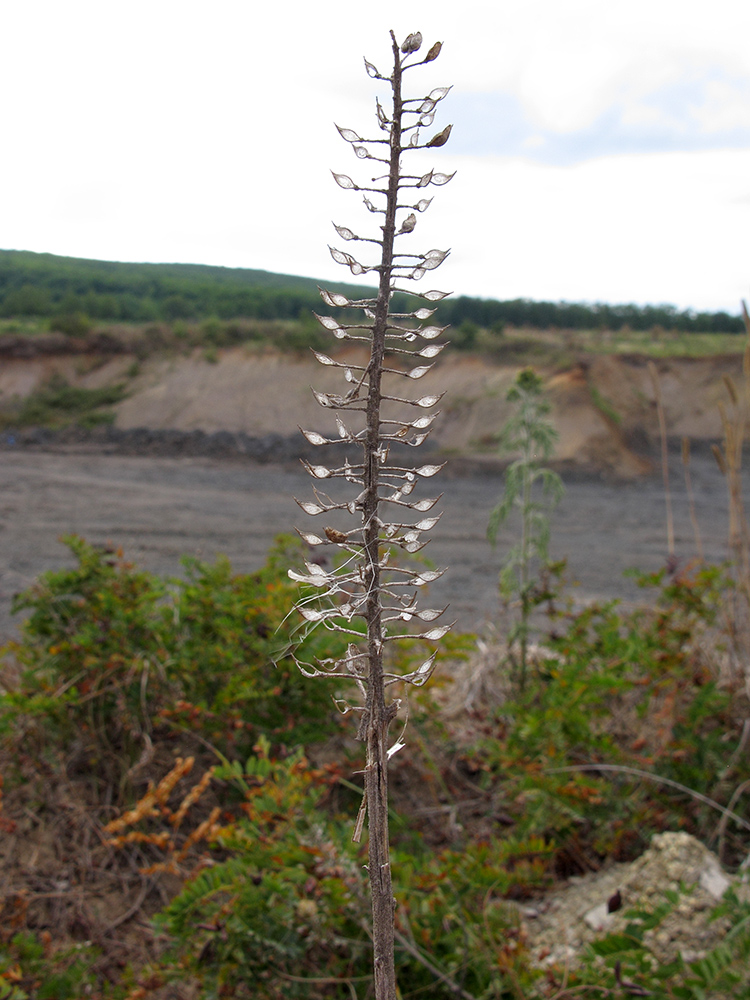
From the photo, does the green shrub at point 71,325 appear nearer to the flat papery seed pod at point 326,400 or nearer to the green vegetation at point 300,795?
the green vegetation at point 300,795

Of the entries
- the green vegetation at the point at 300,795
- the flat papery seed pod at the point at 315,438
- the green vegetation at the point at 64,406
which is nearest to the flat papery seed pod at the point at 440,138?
the flat papery seed pod at the point at 315,438

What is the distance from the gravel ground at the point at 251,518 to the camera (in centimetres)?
1142

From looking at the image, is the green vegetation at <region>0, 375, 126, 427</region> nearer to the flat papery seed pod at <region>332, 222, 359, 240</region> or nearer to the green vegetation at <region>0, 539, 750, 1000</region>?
the green vegetation at <region>0, 539, 750, 1000</region>

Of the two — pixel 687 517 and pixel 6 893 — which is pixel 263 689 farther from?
pixel 687 517

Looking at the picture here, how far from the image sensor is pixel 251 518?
14.7m

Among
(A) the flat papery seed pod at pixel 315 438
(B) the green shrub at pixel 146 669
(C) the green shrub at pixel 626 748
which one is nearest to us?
(A) the flat papery seed pod at pixel 315 438

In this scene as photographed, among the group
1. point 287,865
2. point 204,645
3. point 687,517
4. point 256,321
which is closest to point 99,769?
point 204,645

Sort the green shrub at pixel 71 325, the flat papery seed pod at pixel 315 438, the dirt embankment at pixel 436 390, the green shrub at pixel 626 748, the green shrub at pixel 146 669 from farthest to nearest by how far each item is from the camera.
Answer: the green shrub at pixel 71 325, the dirt embankment at pixel 436 390, the green shrub at pixel 146 669, the green shrub at pixel 626 748, the flat papery seed pod at pixel 315 438

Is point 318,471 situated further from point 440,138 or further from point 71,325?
point 71,325

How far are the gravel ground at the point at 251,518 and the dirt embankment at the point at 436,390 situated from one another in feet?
5.11

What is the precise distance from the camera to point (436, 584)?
11.0 m

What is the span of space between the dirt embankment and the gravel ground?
1.56 m

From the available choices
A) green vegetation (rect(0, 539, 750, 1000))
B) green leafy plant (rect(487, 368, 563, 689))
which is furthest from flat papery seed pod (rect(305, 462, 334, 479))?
green leafy plant (rect(487, 368, 563, 689))

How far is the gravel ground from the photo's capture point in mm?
11422
